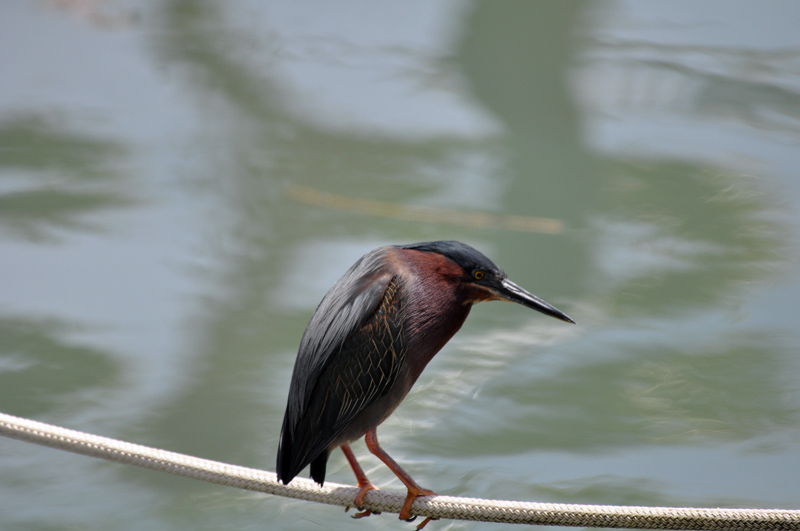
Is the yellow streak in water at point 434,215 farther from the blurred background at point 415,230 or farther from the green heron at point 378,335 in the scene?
the green heron at point 378,335

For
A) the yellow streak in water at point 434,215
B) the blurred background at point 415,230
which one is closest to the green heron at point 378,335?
the blurred background at point 415,230

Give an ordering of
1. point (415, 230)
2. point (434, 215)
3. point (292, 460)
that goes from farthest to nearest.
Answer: point (434, 215)
point (415, 230)
point (292, 460)

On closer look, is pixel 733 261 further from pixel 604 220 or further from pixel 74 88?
pixel 74 88

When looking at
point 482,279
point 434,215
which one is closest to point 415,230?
point 434,215

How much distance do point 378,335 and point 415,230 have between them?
209 cm

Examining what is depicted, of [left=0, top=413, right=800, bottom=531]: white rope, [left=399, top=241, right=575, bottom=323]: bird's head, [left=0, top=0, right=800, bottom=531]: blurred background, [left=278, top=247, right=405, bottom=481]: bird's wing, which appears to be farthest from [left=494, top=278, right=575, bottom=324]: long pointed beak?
[left=0, top=0, right=800, bottom=531]: blurred background

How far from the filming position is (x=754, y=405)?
9.40 feet

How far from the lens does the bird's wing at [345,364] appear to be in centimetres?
161

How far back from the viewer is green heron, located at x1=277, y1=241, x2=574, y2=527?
5.29 ft

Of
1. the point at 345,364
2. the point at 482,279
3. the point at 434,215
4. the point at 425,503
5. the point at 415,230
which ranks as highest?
the point at 434,215

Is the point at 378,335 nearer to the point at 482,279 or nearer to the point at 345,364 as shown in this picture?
the point at 345,364

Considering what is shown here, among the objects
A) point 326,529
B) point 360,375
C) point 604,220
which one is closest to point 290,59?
point 604,220

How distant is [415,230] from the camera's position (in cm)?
368

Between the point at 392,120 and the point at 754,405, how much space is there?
2.54 metres
